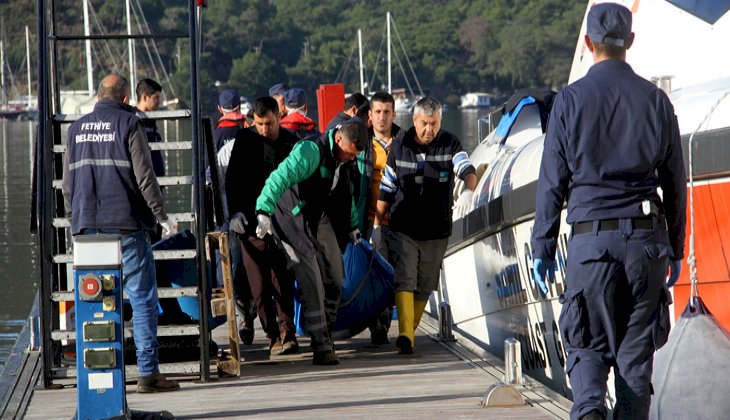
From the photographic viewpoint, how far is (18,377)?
Answer: 7148 mm

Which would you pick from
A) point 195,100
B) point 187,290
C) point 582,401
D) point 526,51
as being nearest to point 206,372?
point 187,290

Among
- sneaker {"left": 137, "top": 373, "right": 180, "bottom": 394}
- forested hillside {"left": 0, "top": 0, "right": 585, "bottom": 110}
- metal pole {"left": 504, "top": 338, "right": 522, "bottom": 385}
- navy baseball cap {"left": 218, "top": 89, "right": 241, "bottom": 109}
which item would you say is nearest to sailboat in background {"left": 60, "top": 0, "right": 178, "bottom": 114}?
navy baseball cap {"left": 218, "top": 89, "right": 241, "bottom": 109}

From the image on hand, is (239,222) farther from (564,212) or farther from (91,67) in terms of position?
(91,67)

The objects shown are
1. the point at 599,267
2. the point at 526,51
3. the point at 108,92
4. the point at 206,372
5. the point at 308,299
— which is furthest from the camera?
the point at 526,51

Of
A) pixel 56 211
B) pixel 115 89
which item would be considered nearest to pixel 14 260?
pixel 56 211

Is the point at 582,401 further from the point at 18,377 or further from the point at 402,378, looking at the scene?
the point at 18,377

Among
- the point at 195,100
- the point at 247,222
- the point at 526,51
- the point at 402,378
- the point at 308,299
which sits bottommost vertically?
the point at 402,378

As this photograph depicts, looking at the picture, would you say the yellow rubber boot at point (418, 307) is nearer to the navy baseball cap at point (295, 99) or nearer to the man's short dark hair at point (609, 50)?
the navy baseball cap at point (295, 99)

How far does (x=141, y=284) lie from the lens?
6.30 m

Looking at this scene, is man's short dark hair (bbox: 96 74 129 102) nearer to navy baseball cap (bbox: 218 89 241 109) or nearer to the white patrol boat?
the white patrol boat

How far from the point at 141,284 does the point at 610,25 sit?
2678 millimetres

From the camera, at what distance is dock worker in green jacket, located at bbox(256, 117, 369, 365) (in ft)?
23.1

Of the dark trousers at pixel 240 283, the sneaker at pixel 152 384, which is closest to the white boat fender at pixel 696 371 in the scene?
the sneaker at pixel 152 384

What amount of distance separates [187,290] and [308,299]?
904 millimetres
